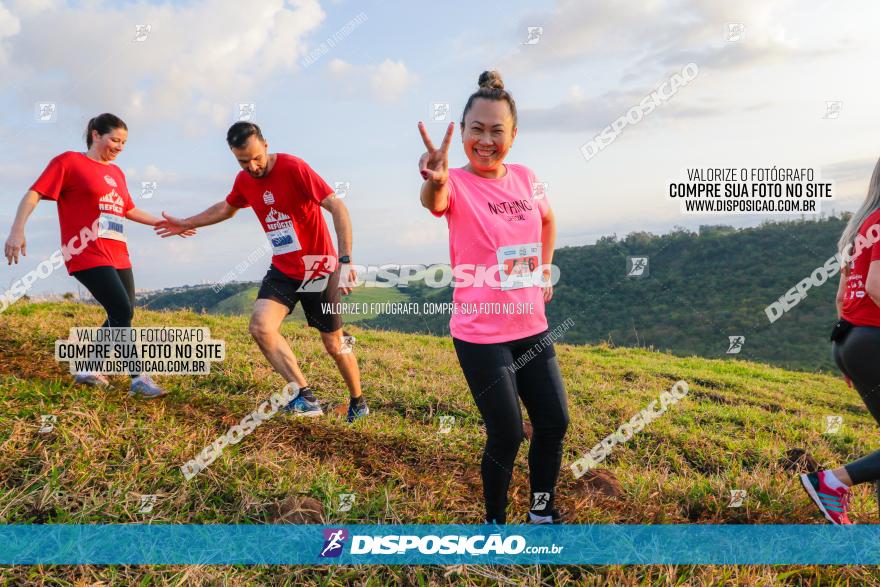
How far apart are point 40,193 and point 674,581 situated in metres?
5.53

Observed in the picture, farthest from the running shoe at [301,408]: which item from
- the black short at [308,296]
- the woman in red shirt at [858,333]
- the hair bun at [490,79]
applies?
the woman in red shirt at [858,333]

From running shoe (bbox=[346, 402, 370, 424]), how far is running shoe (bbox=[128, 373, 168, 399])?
1.65 metres

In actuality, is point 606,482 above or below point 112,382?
below

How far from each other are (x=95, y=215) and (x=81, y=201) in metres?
0.16

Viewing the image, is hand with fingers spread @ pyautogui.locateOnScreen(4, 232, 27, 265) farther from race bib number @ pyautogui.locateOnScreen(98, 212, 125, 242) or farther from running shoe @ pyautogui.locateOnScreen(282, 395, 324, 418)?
running shoe @ pyautogui.locateOnScreen(282, 395, 324, 418)

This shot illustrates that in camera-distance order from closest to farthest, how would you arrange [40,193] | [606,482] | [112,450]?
1. [112,450]
2. [606,482]
3. [40,193]

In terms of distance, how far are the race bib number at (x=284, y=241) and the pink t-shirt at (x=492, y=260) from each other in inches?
94.0

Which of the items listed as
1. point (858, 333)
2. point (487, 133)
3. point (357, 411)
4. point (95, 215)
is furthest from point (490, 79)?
point (95, 215)

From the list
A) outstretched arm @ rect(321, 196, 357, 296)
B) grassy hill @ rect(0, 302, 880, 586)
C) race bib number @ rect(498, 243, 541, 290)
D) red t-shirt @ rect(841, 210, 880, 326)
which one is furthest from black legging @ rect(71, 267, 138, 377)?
red t-shirt @ rect(841, 210, 880, 326)

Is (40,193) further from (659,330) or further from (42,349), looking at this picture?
(659,330)

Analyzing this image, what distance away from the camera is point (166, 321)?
901cm

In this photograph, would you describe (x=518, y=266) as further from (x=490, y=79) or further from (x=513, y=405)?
(x=490, y=79)

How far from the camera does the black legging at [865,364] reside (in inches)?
122

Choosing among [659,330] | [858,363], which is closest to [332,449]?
[858,363]
